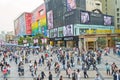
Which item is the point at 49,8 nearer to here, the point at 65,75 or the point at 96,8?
the point at 96,8

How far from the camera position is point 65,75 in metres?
27.6

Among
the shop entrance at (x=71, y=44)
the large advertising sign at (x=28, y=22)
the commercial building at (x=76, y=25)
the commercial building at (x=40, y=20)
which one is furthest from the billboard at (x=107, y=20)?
the large advertising sign at (x=28, y=22)

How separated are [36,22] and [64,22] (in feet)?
169

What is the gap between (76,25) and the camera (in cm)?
7919

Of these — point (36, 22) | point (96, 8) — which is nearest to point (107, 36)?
point (96, 8)

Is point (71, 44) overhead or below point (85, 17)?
below

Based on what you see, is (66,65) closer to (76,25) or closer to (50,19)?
(76,25)

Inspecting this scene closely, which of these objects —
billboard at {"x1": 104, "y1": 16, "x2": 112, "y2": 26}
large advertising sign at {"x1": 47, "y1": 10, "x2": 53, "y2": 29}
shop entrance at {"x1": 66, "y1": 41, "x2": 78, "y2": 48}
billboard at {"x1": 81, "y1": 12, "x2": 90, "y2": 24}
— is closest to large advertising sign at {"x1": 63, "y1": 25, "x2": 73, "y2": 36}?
shop entrance at {"x1": 66, "y1": 41, "x2": 78, "y2": 48}

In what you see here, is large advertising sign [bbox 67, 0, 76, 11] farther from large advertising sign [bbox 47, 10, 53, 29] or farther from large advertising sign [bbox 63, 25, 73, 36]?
large advertising sign [bbox 47, 10, 53, 29]

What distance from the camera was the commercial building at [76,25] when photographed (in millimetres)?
75562

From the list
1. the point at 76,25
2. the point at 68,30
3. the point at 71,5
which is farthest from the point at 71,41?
the point at 71,5

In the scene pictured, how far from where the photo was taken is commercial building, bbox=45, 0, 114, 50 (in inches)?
2975

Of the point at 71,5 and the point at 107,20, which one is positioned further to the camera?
the point at 107,20

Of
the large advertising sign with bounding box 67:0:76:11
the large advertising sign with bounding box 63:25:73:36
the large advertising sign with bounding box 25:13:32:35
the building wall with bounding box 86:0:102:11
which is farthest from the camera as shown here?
the large advertising sign with bounding box 25:13:32:35
